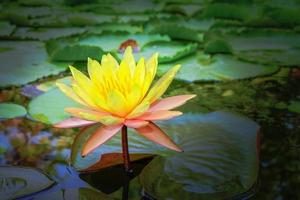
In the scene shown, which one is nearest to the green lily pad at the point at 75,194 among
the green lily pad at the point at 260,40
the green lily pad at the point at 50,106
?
the green lily pad at the point at 50,106

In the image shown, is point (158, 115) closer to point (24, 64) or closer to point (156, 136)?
point (156, 136)

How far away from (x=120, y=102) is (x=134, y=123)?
0.14 ft

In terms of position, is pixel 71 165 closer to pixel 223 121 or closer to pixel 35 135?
pixel 35 135

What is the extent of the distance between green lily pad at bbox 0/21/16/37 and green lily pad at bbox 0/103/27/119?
0.71 meters

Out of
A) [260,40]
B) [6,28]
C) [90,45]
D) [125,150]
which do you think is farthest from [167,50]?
[125,150]

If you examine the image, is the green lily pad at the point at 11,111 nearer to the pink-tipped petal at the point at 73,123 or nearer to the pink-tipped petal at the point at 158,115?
the pink-tipped petal at the point at 73,123

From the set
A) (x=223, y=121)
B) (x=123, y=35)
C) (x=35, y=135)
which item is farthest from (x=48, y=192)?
(x=123, y=35)

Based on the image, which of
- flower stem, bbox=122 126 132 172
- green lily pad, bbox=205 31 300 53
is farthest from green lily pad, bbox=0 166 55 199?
green lily pad, bbox=205 31 300 53

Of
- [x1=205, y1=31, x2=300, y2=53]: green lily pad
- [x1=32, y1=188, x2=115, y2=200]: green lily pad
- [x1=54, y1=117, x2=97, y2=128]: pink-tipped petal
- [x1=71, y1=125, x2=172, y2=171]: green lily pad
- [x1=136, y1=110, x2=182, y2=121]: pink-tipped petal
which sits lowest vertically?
[x1=32, y1=188, x2=115, y2=200]: green lily pad

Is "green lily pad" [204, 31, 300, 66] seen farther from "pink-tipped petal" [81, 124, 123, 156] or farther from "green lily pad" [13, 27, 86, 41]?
"pink-tipped petal" [81, 124, 123, 156]

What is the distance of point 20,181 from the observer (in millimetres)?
789

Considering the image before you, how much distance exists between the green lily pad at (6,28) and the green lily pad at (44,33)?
0.02m

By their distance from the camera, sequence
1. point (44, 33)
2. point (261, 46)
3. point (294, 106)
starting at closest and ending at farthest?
point (294, 106), point (261, 46), point (44, 33)

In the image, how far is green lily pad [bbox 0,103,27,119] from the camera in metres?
1.08
